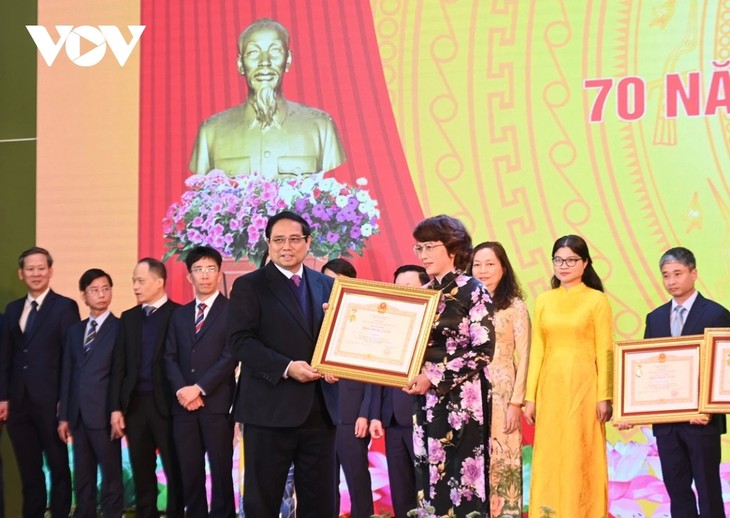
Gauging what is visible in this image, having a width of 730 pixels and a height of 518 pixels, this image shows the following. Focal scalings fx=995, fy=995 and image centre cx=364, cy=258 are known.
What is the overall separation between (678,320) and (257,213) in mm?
2536

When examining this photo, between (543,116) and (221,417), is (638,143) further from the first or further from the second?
(221,417)

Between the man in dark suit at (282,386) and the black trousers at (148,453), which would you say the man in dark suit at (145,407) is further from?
the man in dark suit at (282,386)

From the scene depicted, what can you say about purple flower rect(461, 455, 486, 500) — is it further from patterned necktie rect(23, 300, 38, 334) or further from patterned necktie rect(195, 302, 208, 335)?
patterned necktie rect(23, 300, 38, 334)

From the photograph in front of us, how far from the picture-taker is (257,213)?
19.7ft

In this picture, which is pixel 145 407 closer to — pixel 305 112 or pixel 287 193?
pixel 287 193

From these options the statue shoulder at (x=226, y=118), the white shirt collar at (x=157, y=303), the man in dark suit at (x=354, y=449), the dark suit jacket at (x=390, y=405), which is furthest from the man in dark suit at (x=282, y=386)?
the statue shoulder at (x=226, y=118)

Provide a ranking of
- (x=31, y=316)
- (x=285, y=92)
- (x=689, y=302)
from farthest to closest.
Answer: (x=285, y=92), (x=31, y=316), (x=689, y=302)

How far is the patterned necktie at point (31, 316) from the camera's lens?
18.7 ft

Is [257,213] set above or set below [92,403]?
above

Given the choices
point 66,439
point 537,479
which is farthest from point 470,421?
point 66,439

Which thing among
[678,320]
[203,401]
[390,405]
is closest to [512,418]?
[390,405]

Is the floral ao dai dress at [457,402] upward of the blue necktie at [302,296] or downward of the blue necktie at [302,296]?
downward

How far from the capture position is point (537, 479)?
190 inches

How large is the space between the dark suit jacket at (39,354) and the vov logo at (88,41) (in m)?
1.67
